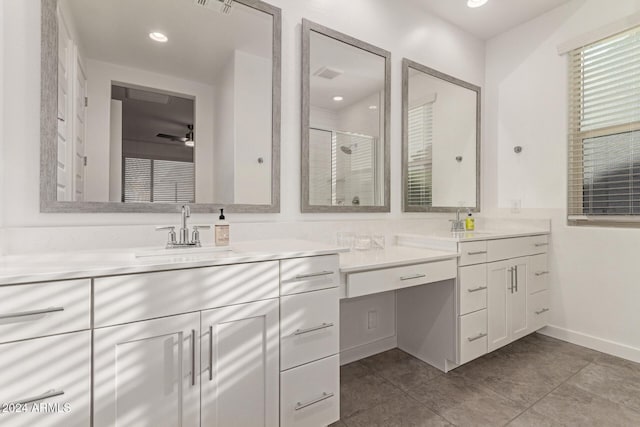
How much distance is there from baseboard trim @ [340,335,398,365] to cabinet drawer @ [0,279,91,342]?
1.69 m

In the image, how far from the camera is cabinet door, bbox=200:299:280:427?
1134 mm

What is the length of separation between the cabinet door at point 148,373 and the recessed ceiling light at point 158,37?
1.37m

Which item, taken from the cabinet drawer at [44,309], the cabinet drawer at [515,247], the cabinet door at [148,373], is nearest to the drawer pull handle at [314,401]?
the cabinet door at [148,373]

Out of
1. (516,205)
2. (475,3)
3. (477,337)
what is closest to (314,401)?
(477,337)

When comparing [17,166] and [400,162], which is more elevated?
[400,162]

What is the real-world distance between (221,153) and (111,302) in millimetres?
968

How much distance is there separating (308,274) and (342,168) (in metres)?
0.98

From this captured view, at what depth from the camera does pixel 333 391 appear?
1445mm

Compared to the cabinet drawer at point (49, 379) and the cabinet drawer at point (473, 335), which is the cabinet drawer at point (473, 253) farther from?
the cabinet drawer at point (49, 379)

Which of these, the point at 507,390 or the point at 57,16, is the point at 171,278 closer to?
the point at 57,16

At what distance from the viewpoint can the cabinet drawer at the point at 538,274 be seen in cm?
251

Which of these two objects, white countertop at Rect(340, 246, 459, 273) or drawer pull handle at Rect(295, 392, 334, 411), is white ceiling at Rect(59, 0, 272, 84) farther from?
drawer pull handle at Rect(295, 392, 334, 411)

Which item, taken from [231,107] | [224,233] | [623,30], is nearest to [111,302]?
[224,233]

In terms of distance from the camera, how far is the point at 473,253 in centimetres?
207
